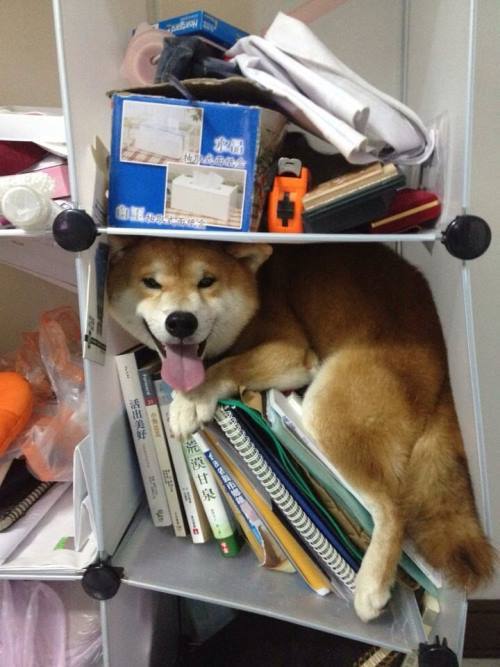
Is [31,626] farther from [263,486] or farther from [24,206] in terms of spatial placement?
[24,206]

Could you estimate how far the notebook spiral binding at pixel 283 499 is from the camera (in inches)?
31.0

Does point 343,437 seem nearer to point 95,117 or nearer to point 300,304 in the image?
point 300,304

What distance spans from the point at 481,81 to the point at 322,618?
107cm

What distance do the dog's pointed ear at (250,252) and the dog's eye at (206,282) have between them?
0.22 feet

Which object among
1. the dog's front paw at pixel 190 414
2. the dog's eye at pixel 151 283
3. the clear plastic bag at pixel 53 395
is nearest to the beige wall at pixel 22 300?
the clear plastic bag at pixel 53 395

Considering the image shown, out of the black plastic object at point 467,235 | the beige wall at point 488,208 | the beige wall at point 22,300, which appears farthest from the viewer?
the beige wall at point 22,300

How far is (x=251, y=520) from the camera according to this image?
33.6 inches

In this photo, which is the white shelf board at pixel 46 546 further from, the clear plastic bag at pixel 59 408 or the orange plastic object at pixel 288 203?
the orange plastic object at pixel 288 203

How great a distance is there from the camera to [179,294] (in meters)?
0.86

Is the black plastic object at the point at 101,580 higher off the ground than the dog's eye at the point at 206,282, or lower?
lower

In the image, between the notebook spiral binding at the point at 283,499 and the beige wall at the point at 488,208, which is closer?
the notebook spiral binding at the point at 283,499

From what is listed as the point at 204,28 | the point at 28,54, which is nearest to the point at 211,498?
the point at 204,28

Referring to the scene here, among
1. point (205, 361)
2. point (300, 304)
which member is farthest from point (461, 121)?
Result: point (205, 361)

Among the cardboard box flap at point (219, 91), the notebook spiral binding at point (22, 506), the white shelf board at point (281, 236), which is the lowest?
the notebook spiral binding at point (22, 506)
